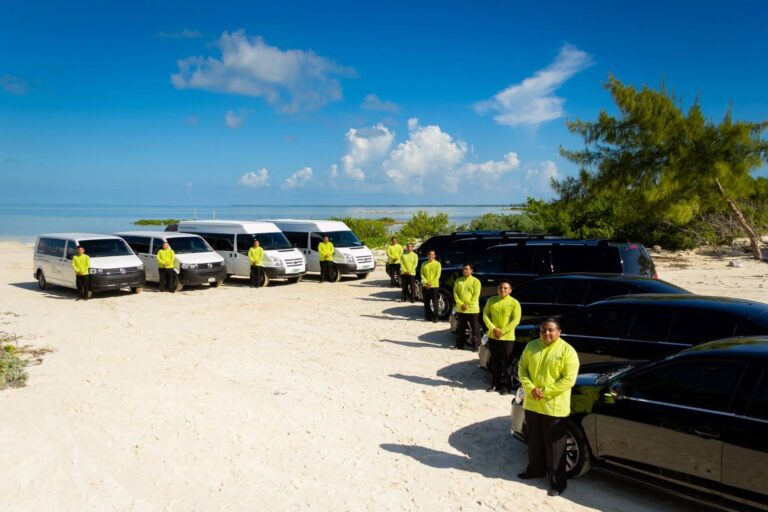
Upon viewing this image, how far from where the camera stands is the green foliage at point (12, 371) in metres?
8.72

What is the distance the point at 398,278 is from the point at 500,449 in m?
12.9

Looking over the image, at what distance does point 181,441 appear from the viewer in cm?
660

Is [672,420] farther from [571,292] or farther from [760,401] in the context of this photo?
[571,292]

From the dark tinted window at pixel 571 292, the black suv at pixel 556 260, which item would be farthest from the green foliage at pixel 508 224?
the dark tinted window at pixel 571 292

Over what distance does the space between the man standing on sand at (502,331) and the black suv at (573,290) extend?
3.02ft

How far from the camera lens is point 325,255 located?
1969 centimetres

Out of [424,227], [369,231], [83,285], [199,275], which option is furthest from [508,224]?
[83,285]

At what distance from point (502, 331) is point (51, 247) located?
16.5 m

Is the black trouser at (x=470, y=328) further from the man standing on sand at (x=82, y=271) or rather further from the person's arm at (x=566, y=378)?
the man standing on sand at (x=82, y=271)

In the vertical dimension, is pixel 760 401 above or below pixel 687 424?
above

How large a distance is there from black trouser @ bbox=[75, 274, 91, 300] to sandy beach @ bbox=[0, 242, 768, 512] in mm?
3104

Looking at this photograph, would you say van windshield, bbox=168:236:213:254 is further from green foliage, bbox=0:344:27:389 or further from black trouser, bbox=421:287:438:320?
black trouser, bbox=421:287:438:320

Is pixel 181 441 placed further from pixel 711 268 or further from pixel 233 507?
pixel 711 268

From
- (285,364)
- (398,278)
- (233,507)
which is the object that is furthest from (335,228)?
(233,507)
